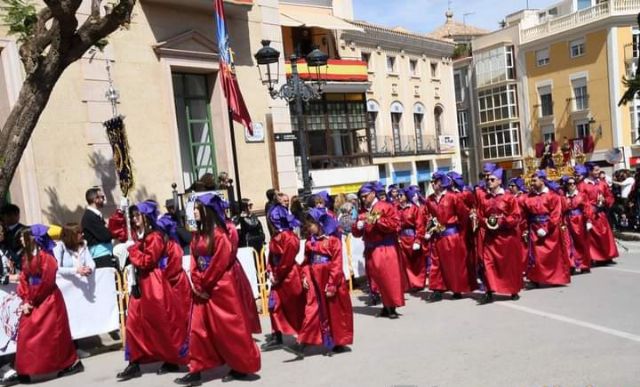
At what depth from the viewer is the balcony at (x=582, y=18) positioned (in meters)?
42.3

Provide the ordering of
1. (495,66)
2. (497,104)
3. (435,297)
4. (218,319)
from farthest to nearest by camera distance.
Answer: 1. (497,104)
2. (495,66)
3. (435,297)
4. (218,319)

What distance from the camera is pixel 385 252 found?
855 centimetres

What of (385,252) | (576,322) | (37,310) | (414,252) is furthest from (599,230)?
(37,310)

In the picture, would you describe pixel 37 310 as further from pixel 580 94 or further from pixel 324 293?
pixel 580 94

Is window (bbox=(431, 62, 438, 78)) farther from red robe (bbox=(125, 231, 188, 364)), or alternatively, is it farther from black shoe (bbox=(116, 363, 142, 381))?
black shoe (bbox=(116, 363, 142, 381))

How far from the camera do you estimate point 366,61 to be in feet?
122

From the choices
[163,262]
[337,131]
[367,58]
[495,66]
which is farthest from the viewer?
[495,66]

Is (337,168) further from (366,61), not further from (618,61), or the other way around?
(618,61)

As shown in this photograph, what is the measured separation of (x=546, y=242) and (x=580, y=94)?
3902 cm

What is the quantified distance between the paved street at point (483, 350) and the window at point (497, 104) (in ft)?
142

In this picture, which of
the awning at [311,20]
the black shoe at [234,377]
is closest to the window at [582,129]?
the awning at [311,20]

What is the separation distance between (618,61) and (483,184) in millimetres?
38174

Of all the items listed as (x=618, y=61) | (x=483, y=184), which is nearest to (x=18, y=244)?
(x=483, y=184)

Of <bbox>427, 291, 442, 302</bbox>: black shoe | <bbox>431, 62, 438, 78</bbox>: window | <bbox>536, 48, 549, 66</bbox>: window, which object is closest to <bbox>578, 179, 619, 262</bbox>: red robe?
<bbox>427, 291, 442, 302</bbox>: black shoe
